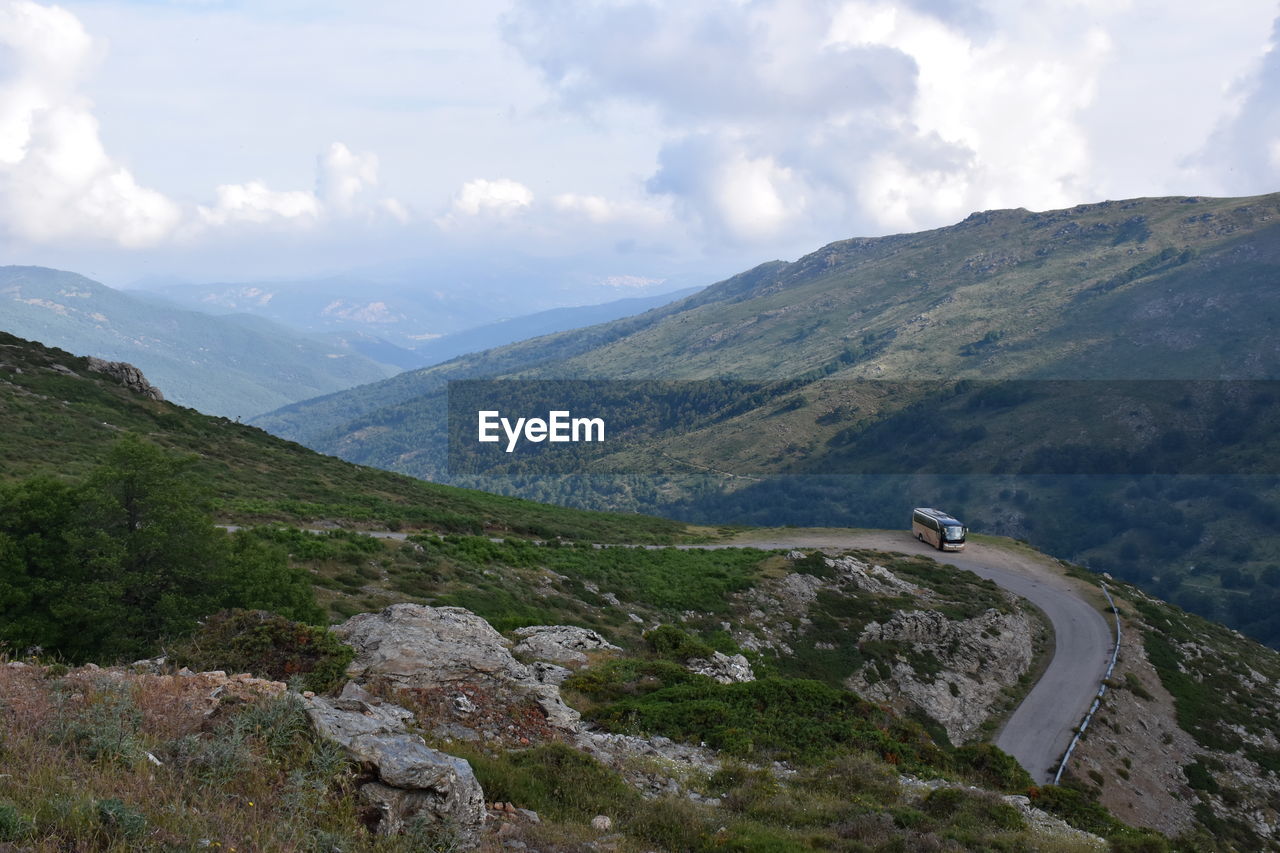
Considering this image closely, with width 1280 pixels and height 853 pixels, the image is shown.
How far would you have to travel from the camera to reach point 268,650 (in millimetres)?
15023

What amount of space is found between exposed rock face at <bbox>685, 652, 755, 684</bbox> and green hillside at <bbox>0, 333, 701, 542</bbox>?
24220mm

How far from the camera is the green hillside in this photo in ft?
128

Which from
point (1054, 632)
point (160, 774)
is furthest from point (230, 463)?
point (1054, 632)

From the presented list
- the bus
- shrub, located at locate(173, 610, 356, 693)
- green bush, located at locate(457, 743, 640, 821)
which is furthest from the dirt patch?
shrub, located at locate(173, 610, 356, 693)

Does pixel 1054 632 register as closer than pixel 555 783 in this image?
No

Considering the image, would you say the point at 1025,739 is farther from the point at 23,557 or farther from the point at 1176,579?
the point at 1176,579

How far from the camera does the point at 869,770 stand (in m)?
16.1

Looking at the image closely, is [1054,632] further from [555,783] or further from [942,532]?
[555,783]

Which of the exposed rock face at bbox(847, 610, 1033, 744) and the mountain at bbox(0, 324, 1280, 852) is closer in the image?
the mountain at bbox(0, 324, 1280, 852)

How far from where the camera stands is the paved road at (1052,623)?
36.6 m

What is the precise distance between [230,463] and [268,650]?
42265 mm

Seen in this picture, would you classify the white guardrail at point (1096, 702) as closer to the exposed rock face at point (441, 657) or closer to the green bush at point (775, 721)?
the green bush at point (775, 721)

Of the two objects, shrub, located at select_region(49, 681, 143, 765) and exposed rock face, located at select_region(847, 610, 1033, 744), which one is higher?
shrub, located at select_region(49, 681, 143, 765)

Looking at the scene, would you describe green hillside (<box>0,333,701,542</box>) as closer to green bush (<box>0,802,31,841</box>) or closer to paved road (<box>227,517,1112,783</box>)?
paved road (<box>227,517,1112,783</box>)
